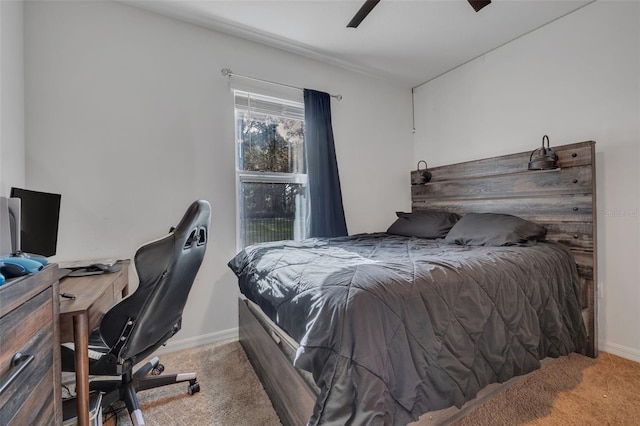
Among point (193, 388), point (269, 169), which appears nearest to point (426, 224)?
point (269, 169)

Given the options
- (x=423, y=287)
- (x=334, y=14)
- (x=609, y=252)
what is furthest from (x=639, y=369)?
(x=334, y=14)

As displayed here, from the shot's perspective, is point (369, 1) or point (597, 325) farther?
point (597, 325)

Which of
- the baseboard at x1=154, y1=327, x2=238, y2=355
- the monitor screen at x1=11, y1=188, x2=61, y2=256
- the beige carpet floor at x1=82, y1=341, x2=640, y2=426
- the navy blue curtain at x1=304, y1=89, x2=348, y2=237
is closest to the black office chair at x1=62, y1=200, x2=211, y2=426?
the beige carpet floor at x1=82, y1=341, x2=640, y2=426

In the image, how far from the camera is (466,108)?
116 inches

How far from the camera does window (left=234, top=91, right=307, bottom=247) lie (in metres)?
2.51

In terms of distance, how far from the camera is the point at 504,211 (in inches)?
99.0

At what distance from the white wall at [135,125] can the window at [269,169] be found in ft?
0.45

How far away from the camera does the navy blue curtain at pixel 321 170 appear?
106 inches

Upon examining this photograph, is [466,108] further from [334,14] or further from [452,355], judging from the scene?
[452,355]

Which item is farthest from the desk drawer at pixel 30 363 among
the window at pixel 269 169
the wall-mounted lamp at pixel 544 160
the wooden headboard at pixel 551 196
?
the wooden headboard at pixel 551 196

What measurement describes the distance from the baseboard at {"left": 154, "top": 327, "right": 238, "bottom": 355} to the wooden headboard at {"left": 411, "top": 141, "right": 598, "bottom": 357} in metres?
2.50

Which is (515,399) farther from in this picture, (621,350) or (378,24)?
(378,24)

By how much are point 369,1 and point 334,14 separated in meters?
0.54

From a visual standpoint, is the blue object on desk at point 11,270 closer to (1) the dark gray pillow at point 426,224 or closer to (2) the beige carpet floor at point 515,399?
(2) the beige carpet floor at point 515,399
